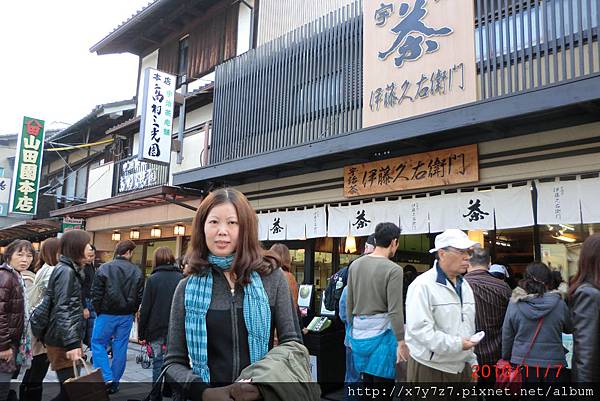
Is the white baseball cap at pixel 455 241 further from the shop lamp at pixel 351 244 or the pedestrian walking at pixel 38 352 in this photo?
the shop lamp at pixel 351 244

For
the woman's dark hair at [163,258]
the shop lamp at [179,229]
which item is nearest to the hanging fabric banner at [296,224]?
the woman's dark hair at [163,258]

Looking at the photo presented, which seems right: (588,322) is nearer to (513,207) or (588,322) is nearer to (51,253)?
(513,207)

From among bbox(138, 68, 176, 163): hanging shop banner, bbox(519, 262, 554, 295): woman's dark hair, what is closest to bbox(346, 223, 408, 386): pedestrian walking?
bbox(519, 262, 554, 295): woman's dark hair

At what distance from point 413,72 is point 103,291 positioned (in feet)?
20.3

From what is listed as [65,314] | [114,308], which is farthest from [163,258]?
[65,314]

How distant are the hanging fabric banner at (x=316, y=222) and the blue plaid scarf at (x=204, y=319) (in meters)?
7.04

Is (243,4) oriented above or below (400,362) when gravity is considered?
above

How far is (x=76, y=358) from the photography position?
15.6 ft

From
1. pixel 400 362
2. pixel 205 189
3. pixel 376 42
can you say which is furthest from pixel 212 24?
pixel 400 362

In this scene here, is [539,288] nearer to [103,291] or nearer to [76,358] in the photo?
[76,358]

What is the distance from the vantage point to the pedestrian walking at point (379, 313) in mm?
4895

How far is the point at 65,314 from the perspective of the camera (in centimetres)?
482

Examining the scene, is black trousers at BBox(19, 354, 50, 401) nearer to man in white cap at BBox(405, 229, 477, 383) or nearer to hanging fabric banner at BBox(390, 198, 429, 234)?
man in white cap at BBox(405, 229, 477, 383)

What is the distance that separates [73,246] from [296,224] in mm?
5476
